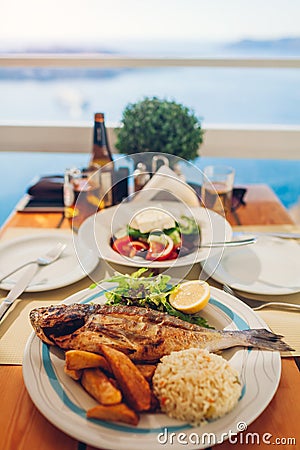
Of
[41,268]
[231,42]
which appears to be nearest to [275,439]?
[41,268]

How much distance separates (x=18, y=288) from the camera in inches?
45.7

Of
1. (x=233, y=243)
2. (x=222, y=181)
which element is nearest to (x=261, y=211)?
(x=222, y=181)

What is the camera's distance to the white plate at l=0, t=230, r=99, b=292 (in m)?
1.19

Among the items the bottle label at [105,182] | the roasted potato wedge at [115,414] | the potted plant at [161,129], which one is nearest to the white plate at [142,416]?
the roasted potato wedge at [115,414]

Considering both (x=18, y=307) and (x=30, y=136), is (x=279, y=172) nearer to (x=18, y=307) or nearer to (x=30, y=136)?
(x=30, y=136)

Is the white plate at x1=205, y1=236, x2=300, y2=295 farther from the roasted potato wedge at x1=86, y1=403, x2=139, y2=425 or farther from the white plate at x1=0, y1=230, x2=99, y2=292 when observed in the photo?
the roasted potato wedge at x1=86, y1=403, x2=139, y2=425

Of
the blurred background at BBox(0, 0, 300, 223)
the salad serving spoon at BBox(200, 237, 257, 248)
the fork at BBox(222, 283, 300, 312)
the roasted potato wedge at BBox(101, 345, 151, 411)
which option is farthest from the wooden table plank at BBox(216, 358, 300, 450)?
the blurred background at BBox(0, 0, 300, 223)

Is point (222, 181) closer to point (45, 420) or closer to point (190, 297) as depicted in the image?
point (190, 297)

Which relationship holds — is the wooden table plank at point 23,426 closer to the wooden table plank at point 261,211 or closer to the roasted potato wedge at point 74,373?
the roasted potato wedge at point 74,373

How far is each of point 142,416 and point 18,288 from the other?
0.55m

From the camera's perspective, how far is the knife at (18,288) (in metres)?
1.08

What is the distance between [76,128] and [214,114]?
3.94 meters

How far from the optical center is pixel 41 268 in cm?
130

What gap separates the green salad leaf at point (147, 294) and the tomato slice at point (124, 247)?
14 centimetres
